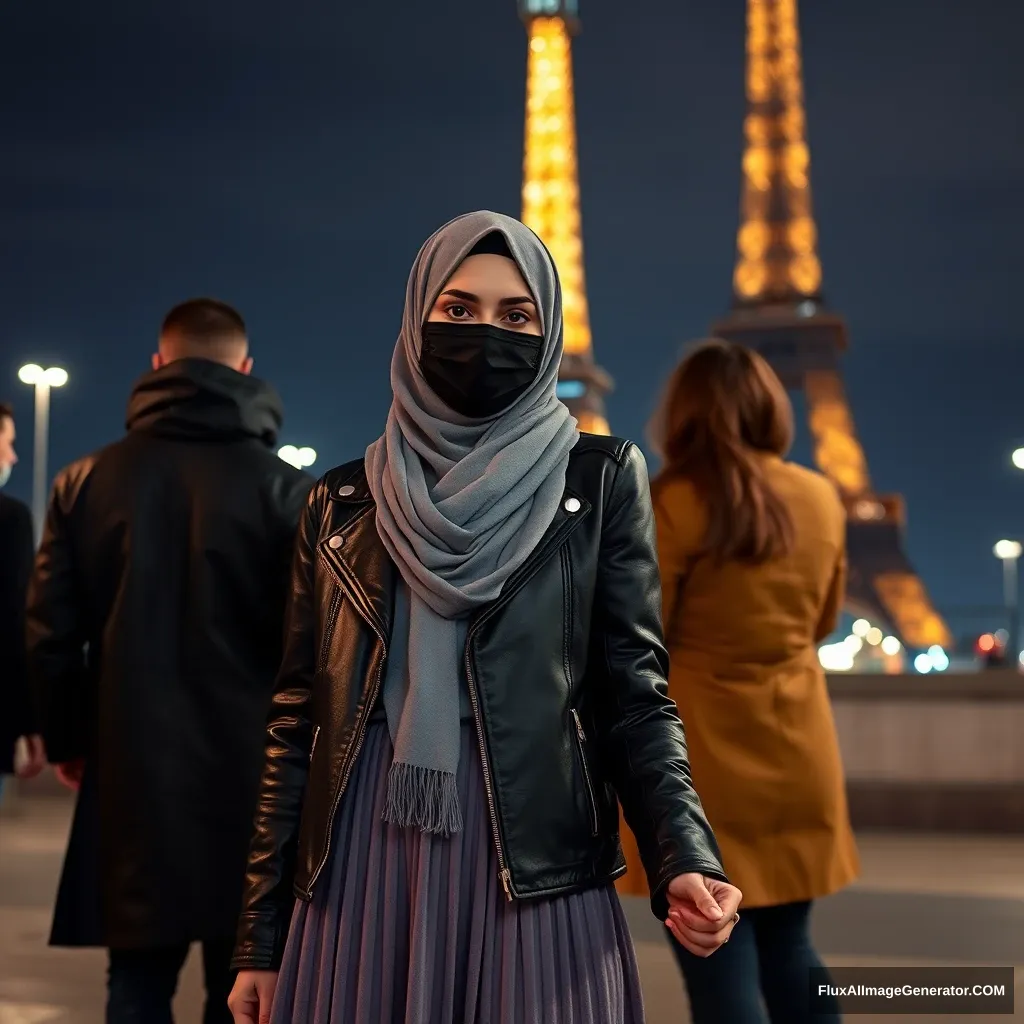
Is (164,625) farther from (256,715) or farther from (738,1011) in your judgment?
(738,1011)

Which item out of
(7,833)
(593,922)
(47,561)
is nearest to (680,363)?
(47,561)

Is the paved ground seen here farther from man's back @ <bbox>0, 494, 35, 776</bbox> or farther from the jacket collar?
the jacket collar

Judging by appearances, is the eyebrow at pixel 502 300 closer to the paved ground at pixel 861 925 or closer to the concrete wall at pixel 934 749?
the paved ground at pixel 861 925

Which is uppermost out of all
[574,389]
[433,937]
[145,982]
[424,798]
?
[574,389]

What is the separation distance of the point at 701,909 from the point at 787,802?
65.6 inches

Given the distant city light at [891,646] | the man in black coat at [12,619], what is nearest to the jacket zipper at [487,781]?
the man in black coat at [12,619]

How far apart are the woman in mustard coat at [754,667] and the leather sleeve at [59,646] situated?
1455 millimetres

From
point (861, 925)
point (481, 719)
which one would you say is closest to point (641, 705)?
point (481, 719)

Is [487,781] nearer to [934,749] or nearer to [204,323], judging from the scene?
[204,323]

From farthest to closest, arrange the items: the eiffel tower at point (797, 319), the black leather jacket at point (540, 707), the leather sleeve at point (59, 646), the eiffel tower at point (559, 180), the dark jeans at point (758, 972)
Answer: the eiffel tower at point (559, 180)
the eiffel tower at point (797, 319)
the leather sleeve at point (59, 646)
the dark jeans at point (758, 972)
the black leather jacket at point (540, 707)

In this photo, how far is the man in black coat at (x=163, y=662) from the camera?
12.1ft

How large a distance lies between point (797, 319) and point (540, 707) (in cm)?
4750

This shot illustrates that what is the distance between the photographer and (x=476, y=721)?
86.4 inches

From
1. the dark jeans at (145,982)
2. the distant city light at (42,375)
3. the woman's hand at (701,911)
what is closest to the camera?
the woman's hand at (701,911)
